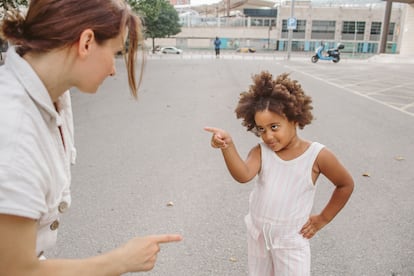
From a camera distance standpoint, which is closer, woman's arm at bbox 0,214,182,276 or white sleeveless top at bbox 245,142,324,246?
woman's arm at bbox 0,214,182,276

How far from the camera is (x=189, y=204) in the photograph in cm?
356

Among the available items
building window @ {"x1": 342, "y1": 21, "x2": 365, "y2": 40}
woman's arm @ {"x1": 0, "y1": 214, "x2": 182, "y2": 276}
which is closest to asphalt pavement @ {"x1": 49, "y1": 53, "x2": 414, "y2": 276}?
woman's arm @ {"x1": 0, "y1": 214, "x2": 182, "y2": 276}

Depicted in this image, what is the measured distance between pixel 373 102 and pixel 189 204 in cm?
726

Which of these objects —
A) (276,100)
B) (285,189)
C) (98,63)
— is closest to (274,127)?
(276,100)

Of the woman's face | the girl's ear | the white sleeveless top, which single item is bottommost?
the white sleeveless top

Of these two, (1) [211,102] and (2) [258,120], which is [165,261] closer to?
(2) [258,120]

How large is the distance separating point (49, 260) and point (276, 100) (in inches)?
47.1

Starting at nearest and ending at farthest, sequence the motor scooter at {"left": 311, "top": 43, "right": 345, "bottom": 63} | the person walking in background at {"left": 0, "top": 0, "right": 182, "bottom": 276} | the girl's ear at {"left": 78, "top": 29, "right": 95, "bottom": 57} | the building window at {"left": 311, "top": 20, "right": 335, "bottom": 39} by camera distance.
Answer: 1. the person walking in background at {"left": 0, "top": 0, "right": 182, "bottom": 276}
2. the girl's ear at {"left": 78, "top": 29, "right": 95, "bottom": 57}
3. the motor scooter at {"left": 311, "top": 43, "right": 345, "bottom": 63}
4. the building window at {"left": 311, "top": 20, "right": 335, "bottom": 39}

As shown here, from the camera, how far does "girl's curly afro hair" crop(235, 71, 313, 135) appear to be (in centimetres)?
179

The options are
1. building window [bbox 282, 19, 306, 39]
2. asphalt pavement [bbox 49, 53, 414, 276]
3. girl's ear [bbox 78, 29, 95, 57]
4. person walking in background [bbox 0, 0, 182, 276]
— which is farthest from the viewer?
building window [bbox 282, 19, 306, 39]

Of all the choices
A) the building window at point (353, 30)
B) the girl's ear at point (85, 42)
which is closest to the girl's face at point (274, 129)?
the girl's ear at point (85, 42)

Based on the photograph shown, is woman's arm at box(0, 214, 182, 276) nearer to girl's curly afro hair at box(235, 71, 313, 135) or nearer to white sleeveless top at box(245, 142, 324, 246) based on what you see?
white sleeveless top at box(245, 142, 324, 246)

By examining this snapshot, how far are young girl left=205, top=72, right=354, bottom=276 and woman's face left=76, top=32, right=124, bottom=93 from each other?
65 centimetres

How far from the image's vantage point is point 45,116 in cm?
106
